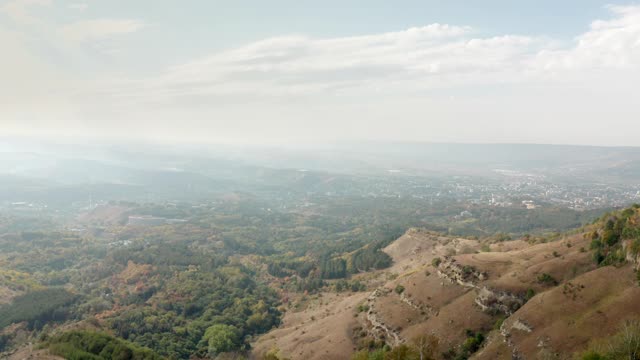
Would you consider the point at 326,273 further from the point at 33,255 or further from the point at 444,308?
the point at 33,255

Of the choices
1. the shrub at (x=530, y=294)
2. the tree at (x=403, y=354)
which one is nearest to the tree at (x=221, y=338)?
the tree at (x=403, y=354)

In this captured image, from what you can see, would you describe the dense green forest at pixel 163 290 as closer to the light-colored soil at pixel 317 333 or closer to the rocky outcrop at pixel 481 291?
the light-colored soil at pixel 317 333

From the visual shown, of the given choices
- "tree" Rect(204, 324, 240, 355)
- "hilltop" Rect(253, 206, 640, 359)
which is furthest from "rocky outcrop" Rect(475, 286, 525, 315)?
"tree" Rect(204, 324, 240, 355)

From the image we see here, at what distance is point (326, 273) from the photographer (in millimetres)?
137250

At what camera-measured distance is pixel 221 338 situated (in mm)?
88938

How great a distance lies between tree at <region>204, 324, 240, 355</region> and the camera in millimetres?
86812

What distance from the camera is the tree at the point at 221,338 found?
285 ft

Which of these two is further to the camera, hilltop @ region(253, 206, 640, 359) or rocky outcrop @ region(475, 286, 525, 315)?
rocky outcrop @ region(475, 286, 525, 315)

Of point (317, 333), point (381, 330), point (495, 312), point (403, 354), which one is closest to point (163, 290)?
point (317, 333)

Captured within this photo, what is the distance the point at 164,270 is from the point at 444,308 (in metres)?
109

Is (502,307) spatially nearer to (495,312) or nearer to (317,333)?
(495,312)

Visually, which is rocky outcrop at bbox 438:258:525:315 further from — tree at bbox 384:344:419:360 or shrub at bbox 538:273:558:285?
tree at bbox 384:344:419:360

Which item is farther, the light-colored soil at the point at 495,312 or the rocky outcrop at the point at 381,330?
the rocky outcrop at the point at 381,330

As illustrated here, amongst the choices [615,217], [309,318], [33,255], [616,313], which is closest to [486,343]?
[616,313]
